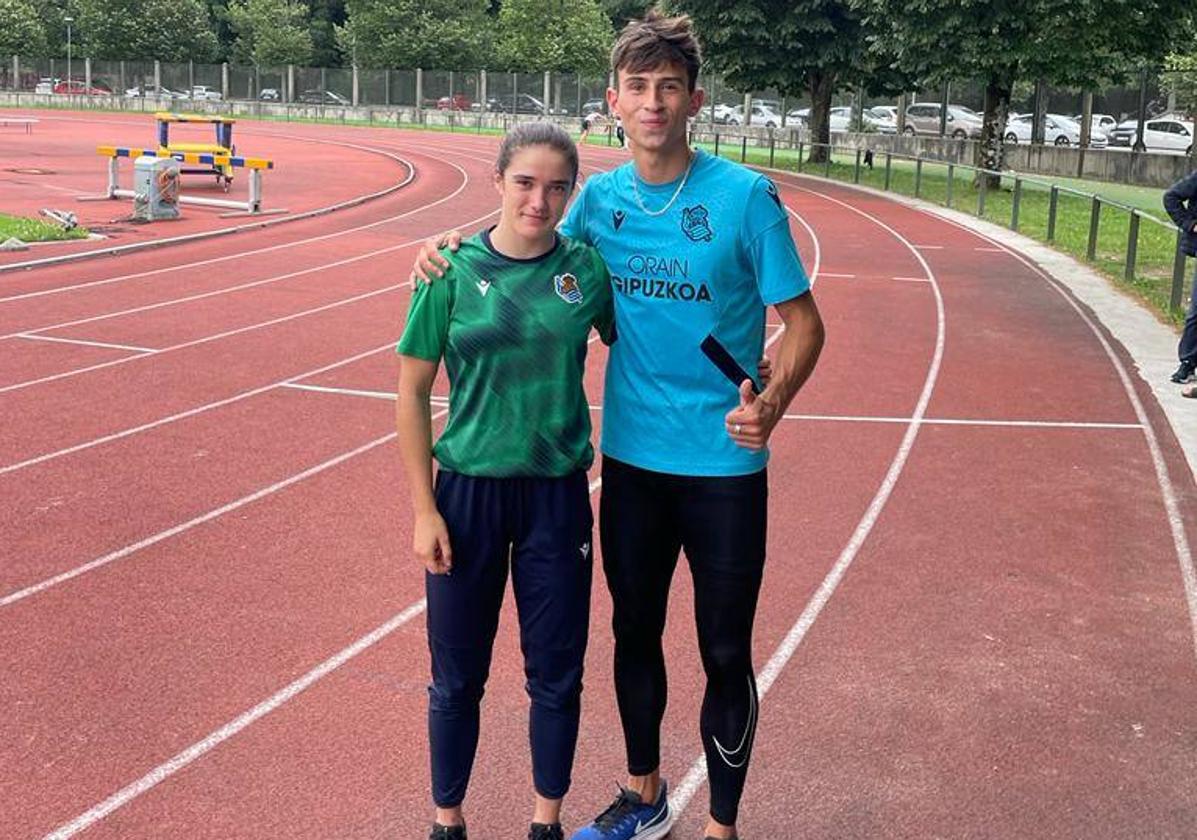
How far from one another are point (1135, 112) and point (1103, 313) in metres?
34.0

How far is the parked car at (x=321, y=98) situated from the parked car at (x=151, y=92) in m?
6.39

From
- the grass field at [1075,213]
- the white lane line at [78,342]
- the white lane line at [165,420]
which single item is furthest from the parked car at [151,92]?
the white lane line at [165,420]

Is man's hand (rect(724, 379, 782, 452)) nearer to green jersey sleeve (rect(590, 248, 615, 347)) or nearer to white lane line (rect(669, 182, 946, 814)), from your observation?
green jersey sleeve (rect(590, 248, 615, 347))

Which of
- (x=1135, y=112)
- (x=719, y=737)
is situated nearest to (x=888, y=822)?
(x=719, y=737)

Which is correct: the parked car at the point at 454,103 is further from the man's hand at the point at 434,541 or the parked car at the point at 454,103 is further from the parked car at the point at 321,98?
the man's hand at the point at 434,541

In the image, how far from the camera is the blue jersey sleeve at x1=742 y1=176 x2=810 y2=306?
3.16 metres

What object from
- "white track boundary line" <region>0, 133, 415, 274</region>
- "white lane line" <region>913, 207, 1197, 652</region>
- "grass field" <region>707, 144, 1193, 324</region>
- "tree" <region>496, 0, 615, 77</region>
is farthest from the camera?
"tree" <region>496, 0, 615, 77</region>

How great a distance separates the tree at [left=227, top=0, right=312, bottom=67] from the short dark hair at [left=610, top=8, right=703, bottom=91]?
71.0 meters

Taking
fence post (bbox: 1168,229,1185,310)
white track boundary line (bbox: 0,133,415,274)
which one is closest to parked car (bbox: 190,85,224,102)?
white track boundary line (bbox: 0,133,415,274)

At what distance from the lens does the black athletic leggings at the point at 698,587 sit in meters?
3.29

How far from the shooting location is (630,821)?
3639mm

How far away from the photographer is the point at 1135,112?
44.4 metres

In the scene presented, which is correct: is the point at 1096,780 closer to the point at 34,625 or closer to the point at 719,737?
the point at 719,737

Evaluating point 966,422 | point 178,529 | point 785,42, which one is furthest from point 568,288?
point 785,42
